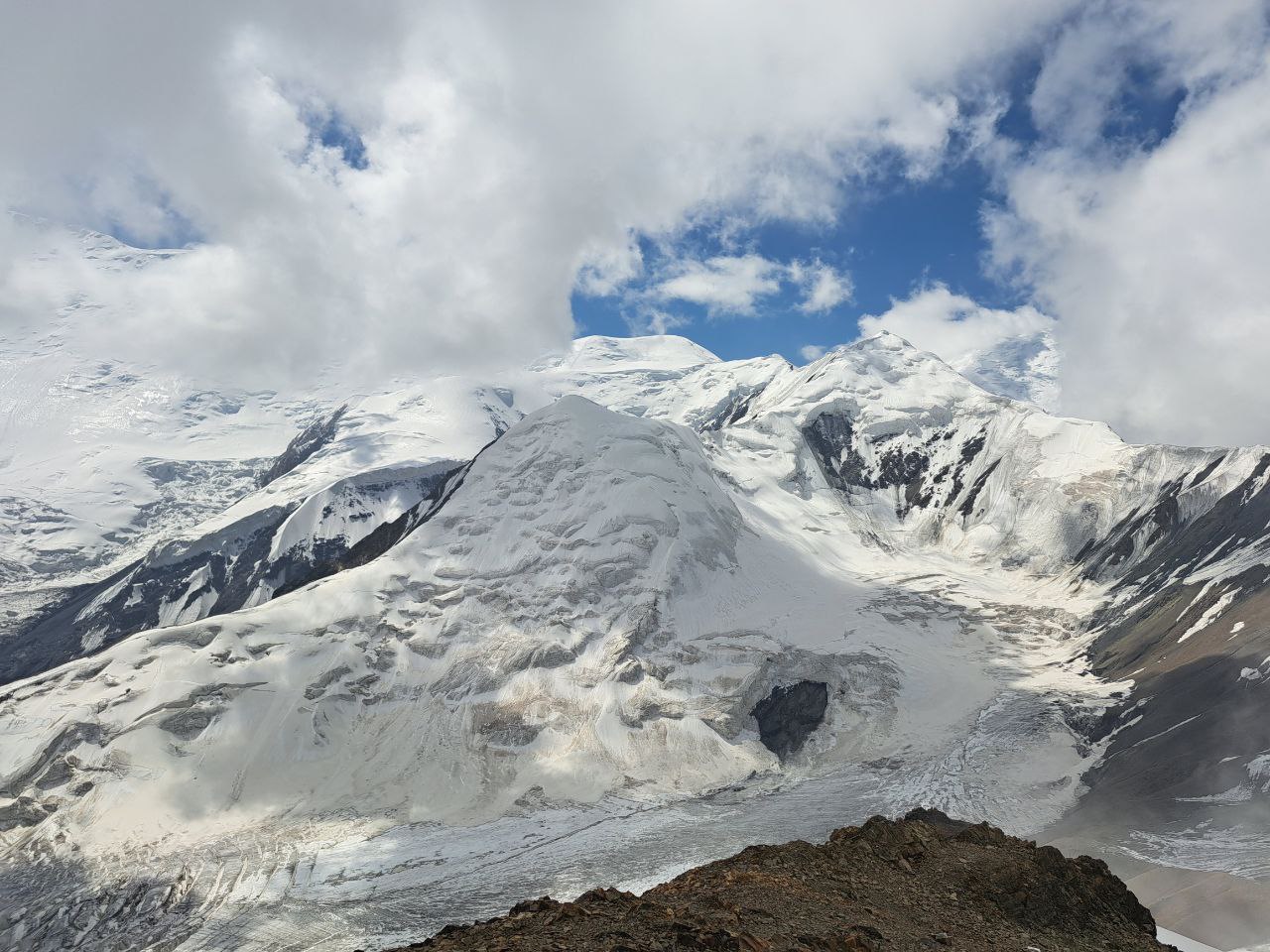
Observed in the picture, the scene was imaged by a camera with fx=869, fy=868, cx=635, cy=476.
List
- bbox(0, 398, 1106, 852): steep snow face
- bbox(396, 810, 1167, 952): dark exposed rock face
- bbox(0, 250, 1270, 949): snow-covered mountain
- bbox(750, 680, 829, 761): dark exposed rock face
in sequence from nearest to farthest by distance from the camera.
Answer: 1. bbox(396, 810, 1167, 952): dark exposed rock face
2. bbox(0, 250, 1270, 949): snow-covered mountain
3. bbox(0, 398, 1106, 852): steep snow face
4. bbox(750, 680, 829, 761): dark exposed rock face

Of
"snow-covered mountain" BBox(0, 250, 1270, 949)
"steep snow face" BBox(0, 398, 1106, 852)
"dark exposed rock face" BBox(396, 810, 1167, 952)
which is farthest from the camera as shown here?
"steep snow face" BBox(0, 398, 1106, 852)

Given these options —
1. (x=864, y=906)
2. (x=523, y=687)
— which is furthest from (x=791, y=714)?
(x=864, y=906)

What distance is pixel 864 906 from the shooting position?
107 ft

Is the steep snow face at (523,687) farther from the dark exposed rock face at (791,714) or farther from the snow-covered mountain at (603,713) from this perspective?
the dark exposed rock face at (791,714)

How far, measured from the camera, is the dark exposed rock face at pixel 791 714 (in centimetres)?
12606

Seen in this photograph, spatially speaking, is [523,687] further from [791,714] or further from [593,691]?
[791,714]

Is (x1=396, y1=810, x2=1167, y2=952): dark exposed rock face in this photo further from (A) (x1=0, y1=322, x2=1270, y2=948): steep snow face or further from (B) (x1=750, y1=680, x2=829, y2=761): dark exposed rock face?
(B) (x1=750, y1=680, x2=829, y2=761): dark exposed rock face

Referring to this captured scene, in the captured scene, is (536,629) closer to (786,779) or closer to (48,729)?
(786,779)

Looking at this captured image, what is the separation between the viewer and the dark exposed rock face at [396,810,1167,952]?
87.5ft

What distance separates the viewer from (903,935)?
2986 cm

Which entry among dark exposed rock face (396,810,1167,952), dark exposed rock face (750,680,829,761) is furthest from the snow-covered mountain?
dark exposed rock face (396,810,1167,952)

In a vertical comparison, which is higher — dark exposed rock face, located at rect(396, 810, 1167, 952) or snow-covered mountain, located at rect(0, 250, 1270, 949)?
snow-covered mountain, located at rect(0, 250, 1270, 949)

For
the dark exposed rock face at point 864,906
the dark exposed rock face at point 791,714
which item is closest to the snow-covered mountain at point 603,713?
the dark exposed rock face at point 791,714

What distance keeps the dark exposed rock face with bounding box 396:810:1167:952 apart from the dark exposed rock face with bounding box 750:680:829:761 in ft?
267
